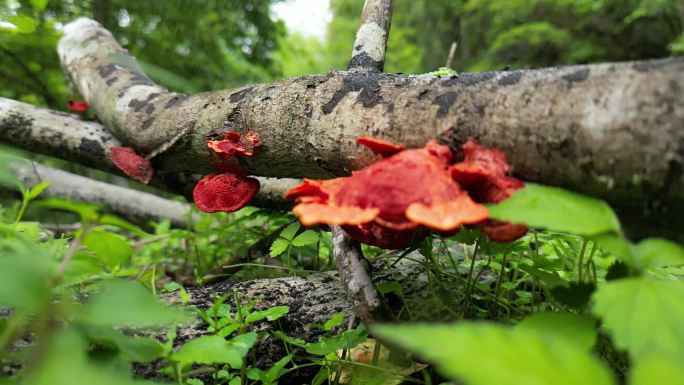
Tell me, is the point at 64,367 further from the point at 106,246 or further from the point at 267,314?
the point at 267,314

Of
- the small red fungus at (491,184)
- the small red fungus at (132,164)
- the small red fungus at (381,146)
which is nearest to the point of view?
the small red fungus at (491,184)

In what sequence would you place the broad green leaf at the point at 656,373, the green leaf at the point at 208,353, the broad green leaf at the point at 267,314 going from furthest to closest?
the broad green leaf at the point at 267,314 → the green leaf at the point at 208,353 → the broad green leaf at the point at 656,373

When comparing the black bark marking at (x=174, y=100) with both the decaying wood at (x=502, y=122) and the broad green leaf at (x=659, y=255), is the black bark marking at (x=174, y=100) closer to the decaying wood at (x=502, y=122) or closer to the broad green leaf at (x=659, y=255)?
the decaying wood at (x=502, y=122)

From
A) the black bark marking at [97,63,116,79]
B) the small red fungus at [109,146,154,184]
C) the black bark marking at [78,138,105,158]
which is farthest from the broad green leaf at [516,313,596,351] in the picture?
the black bark marking at [97,63,116,79]

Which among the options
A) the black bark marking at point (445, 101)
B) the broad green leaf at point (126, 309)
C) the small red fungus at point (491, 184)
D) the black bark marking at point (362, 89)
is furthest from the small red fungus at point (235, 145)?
the broad green leaf at point (126, 309)

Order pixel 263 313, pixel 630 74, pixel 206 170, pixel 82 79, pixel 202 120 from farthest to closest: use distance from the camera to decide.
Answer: pixel 82 79
pixel 206 170
pixel 202 120
pixel 263 313
pixel 630 74

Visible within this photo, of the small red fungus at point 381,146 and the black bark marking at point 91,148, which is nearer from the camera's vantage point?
the small red fungus at point 381,146

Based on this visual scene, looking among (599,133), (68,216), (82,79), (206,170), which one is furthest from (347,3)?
(599,133)

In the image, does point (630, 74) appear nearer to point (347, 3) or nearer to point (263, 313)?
point (263, 313)
